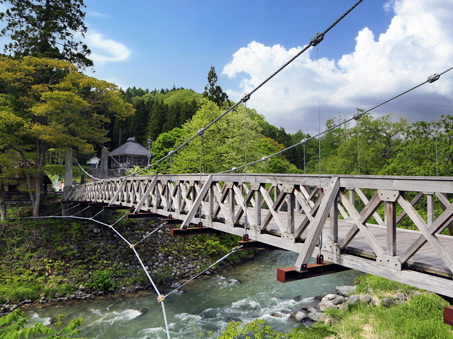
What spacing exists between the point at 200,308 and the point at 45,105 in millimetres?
10058

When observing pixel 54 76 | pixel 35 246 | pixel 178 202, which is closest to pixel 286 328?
pixel 178 202

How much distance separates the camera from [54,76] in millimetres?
14930

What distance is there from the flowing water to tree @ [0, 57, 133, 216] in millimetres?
6890

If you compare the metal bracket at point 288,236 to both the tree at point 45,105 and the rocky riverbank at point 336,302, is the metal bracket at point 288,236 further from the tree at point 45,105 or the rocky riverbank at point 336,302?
the tree at point 45,105

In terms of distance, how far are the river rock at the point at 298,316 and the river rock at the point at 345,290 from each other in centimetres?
221

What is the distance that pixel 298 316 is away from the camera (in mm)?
9102

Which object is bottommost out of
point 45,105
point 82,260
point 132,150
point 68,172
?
point 82,260

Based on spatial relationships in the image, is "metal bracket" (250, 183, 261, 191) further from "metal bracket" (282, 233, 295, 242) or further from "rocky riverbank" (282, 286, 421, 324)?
"rocky riverbank" (282, 286, 421, 324)

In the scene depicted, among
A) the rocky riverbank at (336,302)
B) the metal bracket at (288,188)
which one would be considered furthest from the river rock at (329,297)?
the metal bracket at (288,188)

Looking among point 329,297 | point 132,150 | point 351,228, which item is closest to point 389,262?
point 351,228

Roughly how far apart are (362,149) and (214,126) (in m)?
9.85

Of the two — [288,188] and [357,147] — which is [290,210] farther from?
[357,147]

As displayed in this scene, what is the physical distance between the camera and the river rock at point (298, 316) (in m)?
9.03

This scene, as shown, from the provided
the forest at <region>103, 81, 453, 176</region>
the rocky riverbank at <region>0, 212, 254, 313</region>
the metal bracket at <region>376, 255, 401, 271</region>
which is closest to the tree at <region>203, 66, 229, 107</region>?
the forest at <region>103, 81, 453, 176</region>
